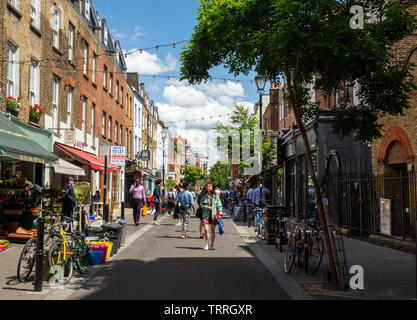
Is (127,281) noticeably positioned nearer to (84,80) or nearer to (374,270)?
(374,270)

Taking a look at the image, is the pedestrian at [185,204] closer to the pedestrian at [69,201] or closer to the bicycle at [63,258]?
the pedestrian at [69,201]

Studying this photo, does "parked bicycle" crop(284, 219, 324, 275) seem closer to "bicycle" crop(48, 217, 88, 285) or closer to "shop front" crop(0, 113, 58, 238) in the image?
"bicycle" crop(48, 217, 88, 285)

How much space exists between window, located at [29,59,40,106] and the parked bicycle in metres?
11.8

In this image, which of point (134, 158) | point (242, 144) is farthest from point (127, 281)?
point (134, 158)

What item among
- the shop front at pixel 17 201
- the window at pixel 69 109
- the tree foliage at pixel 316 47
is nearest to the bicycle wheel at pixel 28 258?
the tree foliage at pixel 316 47

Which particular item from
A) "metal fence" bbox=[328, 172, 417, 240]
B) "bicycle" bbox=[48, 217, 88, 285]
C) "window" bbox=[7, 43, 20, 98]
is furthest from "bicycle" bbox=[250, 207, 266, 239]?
"window" bbox=[7, 43, 20, 98]

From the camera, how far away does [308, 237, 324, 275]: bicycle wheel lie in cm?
799

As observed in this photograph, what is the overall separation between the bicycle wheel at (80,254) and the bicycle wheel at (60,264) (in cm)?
44

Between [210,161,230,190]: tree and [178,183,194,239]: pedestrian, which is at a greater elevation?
[210,161,230,190]: tree

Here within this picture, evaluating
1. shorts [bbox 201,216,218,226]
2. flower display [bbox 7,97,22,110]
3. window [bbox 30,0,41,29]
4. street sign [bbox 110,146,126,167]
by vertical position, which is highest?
window [bbox 30,0,41,29]

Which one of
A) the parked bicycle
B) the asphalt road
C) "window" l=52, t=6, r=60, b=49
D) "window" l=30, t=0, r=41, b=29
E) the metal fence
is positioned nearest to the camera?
the asphalt road

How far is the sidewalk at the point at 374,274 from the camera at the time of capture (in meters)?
5.38

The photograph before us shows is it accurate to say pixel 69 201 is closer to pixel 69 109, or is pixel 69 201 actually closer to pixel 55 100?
pixel 55 100

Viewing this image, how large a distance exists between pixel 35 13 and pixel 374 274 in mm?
15038
